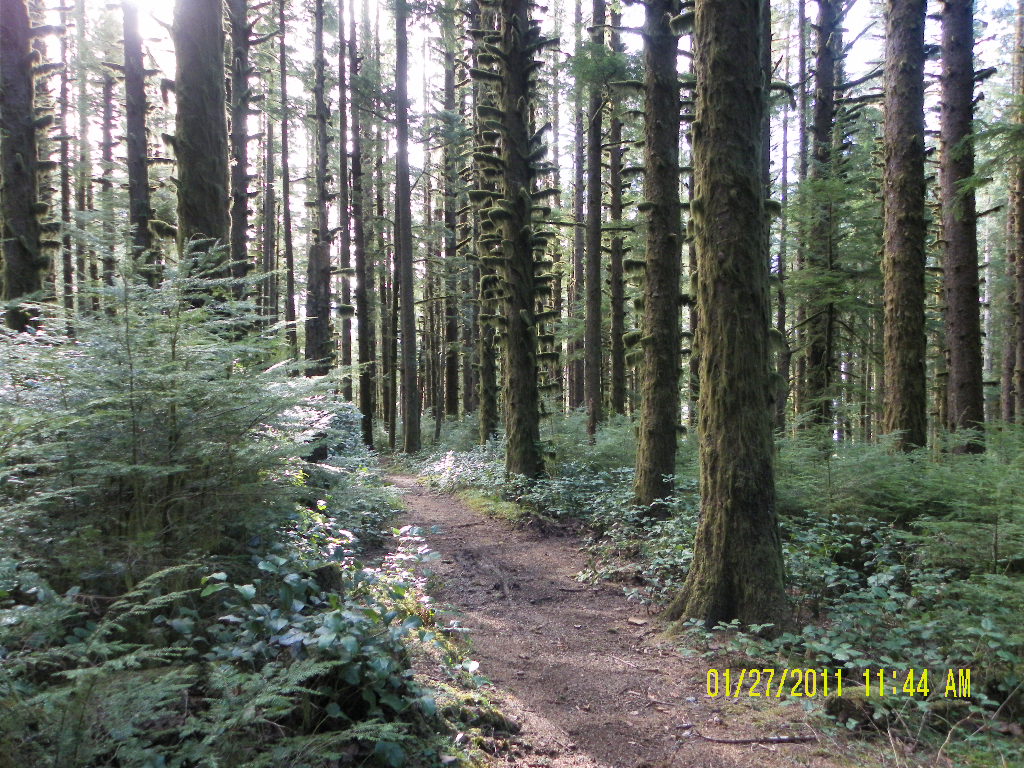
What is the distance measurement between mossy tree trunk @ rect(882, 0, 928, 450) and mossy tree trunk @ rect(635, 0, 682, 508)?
3.32 m

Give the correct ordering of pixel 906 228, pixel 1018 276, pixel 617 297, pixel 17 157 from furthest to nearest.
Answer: pixel 617 297 < pixel 1018 276 < pixel 17 157 < pixel 906 228

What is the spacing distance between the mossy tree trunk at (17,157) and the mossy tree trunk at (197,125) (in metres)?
4.74

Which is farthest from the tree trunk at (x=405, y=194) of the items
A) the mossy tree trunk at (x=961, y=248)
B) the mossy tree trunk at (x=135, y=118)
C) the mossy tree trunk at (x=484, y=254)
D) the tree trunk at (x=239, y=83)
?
the mossy tree trunk at (x=961, y=248)

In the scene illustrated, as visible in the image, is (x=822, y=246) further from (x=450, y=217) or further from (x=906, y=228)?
(x=450, y=217)

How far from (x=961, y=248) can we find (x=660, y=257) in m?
5.52

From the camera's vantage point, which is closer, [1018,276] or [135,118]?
[135,118]

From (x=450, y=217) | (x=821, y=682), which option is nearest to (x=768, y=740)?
(x=821, y=682)

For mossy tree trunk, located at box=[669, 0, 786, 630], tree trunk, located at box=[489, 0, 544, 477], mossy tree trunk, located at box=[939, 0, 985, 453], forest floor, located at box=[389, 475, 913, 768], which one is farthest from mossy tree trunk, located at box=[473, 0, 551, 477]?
mossy tree trunk, located at box=[939, 0, 985, 453]

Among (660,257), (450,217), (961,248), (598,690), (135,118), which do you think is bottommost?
(598,690)

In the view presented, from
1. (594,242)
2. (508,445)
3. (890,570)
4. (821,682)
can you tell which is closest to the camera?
(821,682)

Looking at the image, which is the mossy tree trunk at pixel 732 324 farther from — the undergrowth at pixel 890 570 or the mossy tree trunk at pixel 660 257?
the mossy tree trunk at pixel 660 257

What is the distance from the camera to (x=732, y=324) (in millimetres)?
4965

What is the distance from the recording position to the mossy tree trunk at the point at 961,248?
9323mm

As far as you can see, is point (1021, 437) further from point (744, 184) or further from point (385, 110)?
point (385, 110)
